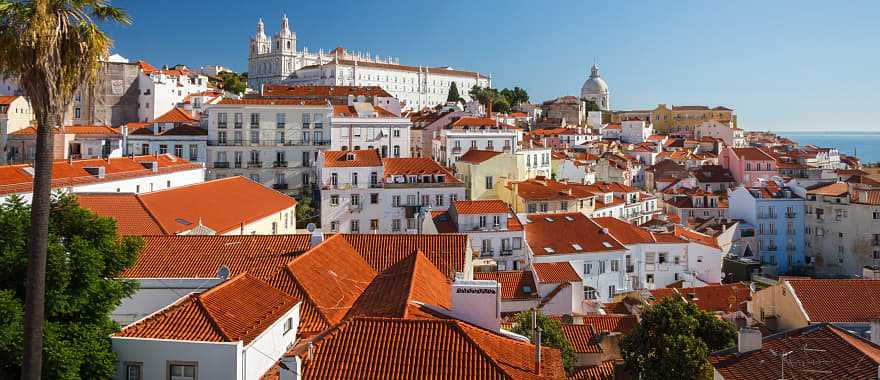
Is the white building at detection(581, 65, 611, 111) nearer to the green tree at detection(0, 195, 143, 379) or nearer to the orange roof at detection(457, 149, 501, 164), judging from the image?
the orange roof at detection(457, 149, 501, 164)

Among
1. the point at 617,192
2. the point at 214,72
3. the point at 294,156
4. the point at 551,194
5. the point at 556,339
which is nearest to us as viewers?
the point at 556,339

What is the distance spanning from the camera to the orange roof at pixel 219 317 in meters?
13.0

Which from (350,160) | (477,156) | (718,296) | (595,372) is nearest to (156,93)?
(477,156)

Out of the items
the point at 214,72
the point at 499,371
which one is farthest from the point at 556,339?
the point at 214,72

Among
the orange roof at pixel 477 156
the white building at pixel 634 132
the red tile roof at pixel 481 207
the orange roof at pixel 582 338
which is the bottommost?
the orange roof at pixel 582 338

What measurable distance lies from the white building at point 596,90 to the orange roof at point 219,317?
178688mm

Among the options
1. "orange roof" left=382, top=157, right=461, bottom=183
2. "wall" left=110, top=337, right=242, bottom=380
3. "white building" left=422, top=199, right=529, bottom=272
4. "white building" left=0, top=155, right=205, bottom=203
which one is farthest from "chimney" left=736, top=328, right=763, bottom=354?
"orange roof" left=382, top=157, right=461, bottom=183

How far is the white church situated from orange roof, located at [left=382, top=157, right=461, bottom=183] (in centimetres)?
9724

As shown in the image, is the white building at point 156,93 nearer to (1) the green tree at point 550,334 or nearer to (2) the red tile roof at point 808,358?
(1) the green tree at point 550,334

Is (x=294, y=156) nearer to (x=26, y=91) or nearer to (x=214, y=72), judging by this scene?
(x=26, y=91)

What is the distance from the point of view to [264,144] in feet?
198

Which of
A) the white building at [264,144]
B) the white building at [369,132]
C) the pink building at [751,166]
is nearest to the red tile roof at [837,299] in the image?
the white building at [369,132]

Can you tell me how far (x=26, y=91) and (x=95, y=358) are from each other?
448 cm

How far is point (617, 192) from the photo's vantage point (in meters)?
68.1
